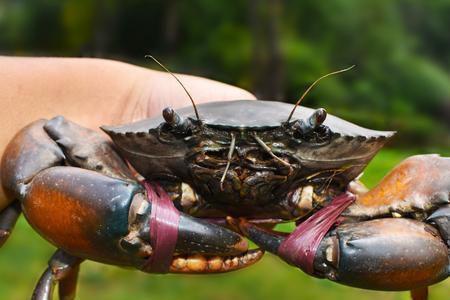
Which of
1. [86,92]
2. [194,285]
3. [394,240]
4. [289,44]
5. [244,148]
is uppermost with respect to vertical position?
[244,148]

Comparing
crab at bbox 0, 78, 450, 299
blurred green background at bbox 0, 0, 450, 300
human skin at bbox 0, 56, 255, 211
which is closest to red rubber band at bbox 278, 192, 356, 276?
crab at bbox 0, 78, 450, 299

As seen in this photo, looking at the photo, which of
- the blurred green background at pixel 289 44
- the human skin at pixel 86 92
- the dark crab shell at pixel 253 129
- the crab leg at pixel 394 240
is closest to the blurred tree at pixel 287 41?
the blurred green background at pixel 289 44

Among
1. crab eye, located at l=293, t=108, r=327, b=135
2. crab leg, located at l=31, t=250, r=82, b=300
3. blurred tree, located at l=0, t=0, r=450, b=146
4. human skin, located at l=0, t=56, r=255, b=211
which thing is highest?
crab eye, located at l=293, t=108, r=327, b=135

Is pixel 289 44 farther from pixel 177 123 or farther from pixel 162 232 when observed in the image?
pixel 162 232

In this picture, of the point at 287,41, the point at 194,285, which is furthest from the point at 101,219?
the point at 287,41

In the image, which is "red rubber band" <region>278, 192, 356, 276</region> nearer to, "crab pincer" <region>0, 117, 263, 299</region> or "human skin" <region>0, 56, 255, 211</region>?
"crab pincer" <region>0, 117, 263, 299</region>

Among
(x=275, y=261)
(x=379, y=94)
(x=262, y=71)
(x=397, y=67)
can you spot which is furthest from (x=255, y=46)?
(x=275, y=261)

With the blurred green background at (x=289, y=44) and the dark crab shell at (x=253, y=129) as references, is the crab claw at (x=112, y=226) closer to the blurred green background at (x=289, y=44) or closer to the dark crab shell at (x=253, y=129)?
the dark crab shell at (x=253, y=129)
